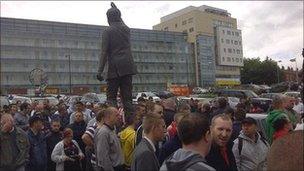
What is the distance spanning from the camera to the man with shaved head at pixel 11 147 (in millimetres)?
7668

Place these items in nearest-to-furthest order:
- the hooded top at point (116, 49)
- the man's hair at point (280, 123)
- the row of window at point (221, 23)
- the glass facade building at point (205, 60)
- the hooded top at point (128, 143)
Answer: the man's hair at point (280, 123)
the hooded top at point (128, 143)
the hooded top at point (116, 49)
the glass facade building at point (205, 60)
the row of window at point (221, 23)

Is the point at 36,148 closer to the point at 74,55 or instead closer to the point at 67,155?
the point at 67,155

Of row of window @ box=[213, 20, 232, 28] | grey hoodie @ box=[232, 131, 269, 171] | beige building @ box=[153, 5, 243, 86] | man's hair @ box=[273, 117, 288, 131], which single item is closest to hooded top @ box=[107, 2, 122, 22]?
grey hoodie @ box=[232, 131, 269, 171]

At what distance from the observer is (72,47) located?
323 ft

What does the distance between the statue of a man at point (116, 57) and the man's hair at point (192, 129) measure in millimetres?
6064

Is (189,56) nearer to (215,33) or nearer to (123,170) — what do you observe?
(215,33)

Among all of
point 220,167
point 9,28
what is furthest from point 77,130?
point 9,28

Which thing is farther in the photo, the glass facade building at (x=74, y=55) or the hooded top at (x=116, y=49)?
the glass facade building at (x=74, y=55)

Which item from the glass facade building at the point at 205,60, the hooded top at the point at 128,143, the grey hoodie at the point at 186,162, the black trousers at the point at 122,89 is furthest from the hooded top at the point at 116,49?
the glass facade building at the point at 205,60

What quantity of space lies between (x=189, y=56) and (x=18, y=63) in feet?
153

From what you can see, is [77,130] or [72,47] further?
[72,47]

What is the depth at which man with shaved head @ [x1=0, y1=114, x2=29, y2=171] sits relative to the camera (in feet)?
25.2

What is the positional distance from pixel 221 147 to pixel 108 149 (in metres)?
1.97

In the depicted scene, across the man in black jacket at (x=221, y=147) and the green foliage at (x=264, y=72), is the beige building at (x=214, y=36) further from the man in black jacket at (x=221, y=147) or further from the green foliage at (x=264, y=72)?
the man in black jacket at (x=221, y=147)
